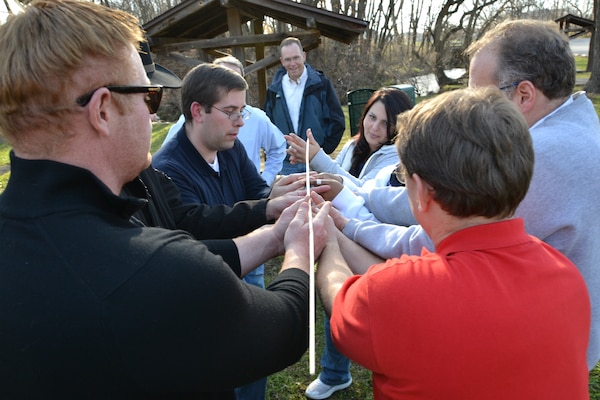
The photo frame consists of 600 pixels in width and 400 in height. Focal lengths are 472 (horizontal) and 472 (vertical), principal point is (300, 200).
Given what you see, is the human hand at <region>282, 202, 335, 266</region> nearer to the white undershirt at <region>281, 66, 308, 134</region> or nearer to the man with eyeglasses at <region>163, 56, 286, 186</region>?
the man with eyeglasses at <region>163, 56, 286, 186</region>

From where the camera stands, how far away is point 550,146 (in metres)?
1.65

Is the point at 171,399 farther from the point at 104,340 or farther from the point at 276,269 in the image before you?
the point at 276,269

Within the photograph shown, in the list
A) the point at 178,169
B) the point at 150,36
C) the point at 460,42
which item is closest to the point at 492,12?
the point at 460,42

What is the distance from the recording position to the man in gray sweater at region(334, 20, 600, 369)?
1.64m

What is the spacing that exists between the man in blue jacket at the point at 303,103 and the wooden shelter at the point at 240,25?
2551 mm

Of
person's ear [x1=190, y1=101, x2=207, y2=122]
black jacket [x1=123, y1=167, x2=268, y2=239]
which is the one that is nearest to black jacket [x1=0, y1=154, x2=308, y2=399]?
black jacket [x1=123, y1=167, x2=268, y2=239]

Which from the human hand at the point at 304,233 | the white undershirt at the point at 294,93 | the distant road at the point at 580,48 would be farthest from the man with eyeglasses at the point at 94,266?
the distant road at the point at 580,48

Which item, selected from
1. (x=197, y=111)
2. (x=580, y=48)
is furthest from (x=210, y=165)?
(x=580, y=48)

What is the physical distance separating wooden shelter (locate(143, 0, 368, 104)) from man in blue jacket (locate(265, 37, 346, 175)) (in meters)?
2.55

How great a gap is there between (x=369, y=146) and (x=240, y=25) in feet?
22.8

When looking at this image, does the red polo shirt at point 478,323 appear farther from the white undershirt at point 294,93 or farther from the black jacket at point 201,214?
the white undershirt at point 294,93

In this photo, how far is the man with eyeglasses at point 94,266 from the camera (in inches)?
45.0

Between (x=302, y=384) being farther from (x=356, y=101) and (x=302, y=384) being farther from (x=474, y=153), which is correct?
(x=356, y=101)

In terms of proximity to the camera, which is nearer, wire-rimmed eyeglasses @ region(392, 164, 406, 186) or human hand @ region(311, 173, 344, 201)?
wire-rimmed eyeglasses @ region(392, 164, 406, 186)
